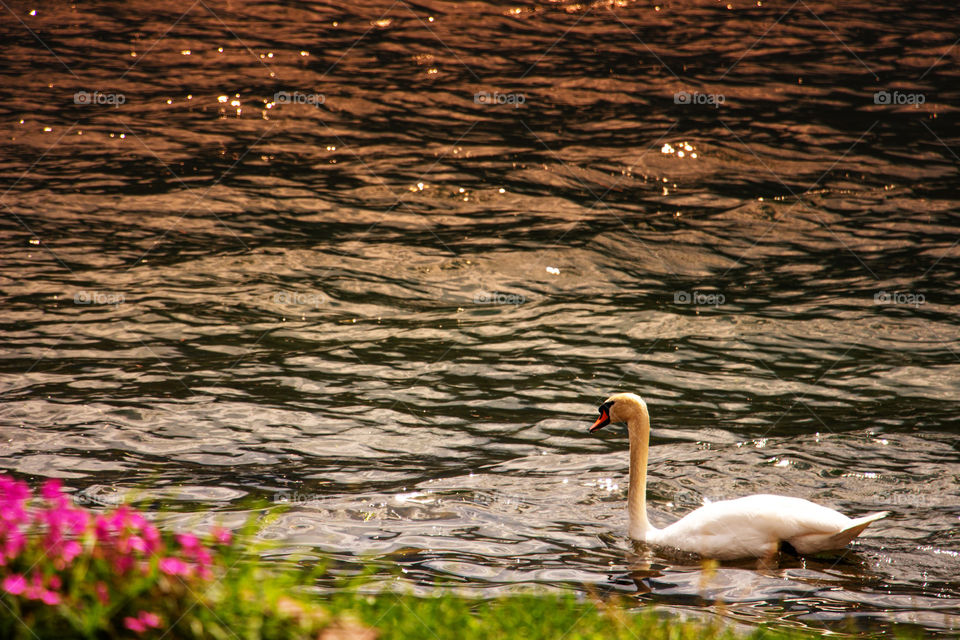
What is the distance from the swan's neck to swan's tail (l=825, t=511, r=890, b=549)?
1.24 m

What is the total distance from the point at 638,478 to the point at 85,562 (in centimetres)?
453

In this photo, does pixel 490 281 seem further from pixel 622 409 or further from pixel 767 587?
pixel 767 587

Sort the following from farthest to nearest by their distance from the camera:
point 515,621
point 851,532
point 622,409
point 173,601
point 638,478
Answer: point 622,409
point 638,478
point 851,532
point 515,621
point 173,601

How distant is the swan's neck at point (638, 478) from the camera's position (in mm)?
7867

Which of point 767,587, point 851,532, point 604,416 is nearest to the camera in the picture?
point 767,587

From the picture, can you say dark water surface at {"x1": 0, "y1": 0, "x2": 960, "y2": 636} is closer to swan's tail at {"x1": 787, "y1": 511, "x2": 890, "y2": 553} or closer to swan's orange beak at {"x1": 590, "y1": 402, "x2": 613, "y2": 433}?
swan's tail at {"x1": 787, "y1": 511, "x2": 890, "y2": 553}

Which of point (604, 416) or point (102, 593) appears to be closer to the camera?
point (102, 593)

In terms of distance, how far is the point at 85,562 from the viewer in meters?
4.40

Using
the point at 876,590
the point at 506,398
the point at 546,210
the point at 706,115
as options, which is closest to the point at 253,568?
the point at 876,590

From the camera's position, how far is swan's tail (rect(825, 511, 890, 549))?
7.36 metres

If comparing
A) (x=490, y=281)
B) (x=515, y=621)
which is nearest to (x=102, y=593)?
(x=515, y=621)

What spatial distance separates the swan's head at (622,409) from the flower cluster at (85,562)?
4054 mm

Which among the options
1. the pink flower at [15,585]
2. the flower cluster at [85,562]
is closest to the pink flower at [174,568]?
the flower cluster at [85,562]

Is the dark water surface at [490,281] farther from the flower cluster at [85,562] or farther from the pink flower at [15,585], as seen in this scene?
the pink flower at [15,585]
